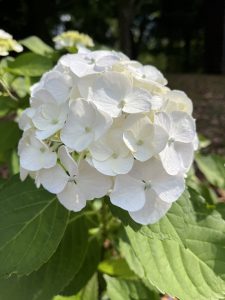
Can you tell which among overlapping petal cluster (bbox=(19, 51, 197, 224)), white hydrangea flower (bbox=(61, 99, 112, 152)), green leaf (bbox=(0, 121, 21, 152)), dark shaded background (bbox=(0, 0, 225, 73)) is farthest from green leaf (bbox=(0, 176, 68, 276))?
dark shaded background (bbox=(0, 0, 225, 73))

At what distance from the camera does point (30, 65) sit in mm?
1322

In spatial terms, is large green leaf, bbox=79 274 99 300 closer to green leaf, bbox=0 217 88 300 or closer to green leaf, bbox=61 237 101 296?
green leaf, bbox=61 237 101 296

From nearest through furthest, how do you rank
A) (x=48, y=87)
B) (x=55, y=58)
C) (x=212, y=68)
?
(x=48, y=87) → (x=55, y=58) → (x=212, y=68)

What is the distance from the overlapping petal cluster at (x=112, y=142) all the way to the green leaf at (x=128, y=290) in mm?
429

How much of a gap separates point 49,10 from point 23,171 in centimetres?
996

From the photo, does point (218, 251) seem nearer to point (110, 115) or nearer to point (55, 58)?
point (110, 115)

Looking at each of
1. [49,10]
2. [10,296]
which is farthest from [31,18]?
[10,296]

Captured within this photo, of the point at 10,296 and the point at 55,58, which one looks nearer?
the point at 10,296

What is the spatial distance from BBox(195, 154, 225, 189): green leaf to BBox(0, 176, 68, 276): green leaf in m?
0.60

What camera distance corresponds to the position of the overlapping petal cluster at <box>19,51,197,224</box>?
0.79 metres

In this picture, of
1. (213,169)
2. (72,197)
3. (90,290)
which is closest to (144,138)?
(72,197)

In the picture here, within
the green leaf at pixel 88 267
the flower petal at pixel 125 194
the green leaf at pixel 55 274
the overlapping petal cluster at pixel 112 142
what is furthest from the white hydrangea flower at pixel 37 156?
the green leaf at pixel 88 267

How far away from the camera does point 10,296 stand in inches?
39.4

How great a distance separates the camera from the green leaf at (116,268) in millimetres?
1237
